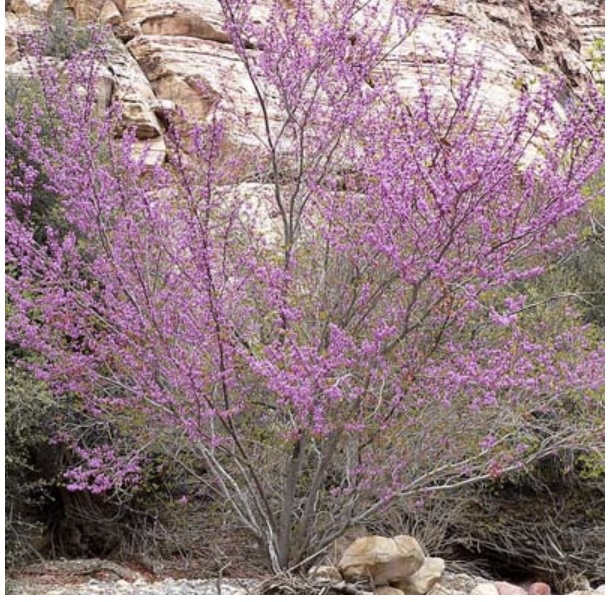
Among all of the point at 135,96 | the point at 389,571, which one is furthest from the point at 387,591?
the point at 135,96

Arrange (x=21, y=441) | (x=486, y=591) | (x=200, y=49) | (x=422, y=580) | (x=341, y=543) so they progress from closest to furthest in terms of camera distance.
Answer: (x=486, y=591)
(x=422, y=580)
(x=21, y=441)
(x=341, y=543)
(x=200, y=49)

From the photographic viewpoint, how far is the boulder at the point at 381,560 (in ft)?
17.5

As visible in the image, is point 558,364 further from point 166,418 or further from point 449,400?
point 166,418

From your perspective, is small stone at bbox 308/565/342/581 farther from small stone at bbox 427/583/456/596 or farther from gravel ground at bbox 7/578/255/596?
small stone at bbox 427/583/456/596

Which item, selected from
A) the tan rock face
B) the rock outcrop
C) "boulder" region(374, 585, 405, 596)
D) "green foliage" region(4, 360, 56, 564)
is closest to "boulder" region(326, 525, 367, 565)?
"boulder" region(374, 585, 405, 596)

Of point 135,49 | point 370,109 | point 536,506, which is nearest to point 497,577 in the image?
point 536,506

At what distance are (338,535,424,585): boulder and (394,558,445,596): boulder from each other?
0.21 ft

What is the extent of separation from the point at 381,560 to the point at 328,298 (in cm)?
191

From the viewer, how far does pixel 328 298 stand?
5922 millimetres

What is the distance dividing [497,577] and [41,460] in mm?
4713

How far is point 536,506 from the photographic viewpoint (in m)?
8.14

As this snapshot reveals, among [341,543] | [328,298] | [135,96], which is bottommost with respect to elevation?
[341,543]

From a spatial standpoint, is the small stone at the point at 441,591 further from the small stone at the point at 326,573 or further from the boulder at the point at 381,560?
the small stone at the point at 326,573

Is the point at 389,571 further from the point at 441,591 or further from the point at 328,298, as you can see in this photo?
the point at 328,298
